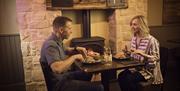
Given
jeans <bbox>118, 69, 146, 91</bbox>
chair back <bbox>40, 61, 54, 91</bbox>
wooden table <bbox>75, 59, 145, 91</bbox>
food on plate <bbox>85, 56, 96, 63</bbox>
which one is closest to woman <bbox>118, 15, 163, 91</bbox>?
jeans <bbox>118, 69, 146, 91</bbox>

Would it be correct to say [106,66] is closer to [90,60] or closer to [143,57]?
[90,60]

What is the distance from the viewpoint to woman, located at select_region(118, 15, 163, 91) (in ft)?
8.44

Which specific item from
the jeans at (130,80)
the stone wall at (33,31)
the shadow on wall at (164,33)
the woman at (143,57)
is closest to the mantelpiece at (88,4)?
the stone wall at (33,31)

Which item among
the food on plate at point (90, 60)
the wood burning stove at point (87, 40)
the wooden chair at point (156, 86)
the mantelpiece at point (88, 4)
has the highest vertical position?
the mantelpiece at point (88, 4)

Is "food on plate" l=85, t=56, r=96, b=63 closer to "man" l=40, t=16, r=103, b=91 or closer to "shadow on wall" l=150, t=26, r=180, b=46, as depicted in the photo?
"man" l=40, t=16, r=103, b=91

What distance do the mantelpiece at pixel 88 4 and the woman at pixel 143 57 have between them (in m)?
1.13

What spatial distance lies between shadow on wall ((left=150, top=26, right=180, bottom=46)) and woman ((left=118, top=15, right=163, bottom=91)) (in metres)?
2.14

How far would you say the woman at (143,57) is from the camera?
8.44 ft

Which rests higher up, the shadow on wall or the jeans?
the shadow on wall

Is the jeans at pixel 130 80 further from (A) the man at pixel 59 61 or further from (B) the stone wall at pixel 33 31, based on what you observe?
(B) the stone wall at pixel 33 31

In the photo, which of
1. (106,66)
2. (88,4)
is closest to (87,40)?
(88,4)

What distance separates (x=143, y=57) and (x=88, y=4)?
1537 mm

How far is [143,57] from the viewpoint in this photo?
2531 mm

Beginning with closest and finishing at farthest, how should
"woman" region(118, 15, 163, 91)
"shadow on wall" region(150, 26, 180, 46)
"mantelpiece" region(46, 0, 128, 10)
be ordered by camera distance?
1. "woman" region(118, 15, 163, 91)
2. "mantelpiece" region(46, 0, 128, 10)
3. "shadow on wall" region(150, 26, 180, 46)
